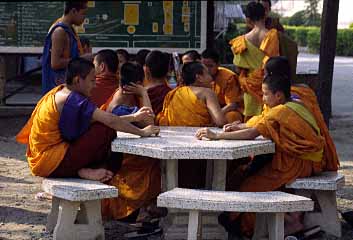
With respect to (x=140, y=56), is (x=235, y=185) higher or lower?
lower

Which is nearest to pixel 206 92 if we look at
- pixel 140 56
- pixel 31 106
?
pixel 140 56

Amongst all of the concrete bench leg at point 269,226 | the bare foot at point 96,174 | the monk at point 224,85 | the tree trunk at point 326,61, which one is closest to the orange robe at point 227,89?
the monk at point 224,85

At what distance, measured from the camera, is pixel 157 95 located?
5871mm

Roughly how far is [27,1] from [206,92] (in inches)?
242

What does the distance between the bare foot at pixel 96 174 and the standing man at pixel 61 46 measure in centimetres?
126

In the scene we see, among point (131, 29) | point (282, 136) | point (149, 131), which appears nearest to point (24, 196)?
point (149, 131)

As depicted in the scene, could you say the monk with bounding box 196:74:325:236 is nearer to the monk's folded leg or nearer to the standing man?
the monk's folded leg

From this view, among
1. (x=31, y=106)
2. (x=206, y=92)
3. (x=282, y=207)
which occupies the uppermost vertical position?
(x=206, y=92)

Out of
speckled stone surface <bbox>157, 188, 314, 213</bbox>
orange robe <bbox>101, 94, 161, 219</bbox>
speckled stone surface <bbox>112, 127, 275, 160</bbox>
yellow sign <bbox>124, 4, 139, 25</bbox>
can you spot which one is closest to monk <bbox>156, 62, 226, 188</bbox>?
orange robe <bbox>101, 94, 161, 219</bbox>

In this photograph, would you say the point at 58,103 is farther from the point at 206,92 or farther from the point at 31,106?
the point at 31,106

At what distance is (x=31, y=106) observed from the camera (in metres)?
11.6

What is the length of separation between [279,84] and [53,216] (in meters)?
1.73

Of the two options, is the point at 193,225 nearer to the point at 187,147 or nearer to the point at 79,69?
the point at 187,147

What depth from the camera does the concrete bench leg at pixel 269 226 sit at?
463 cm
